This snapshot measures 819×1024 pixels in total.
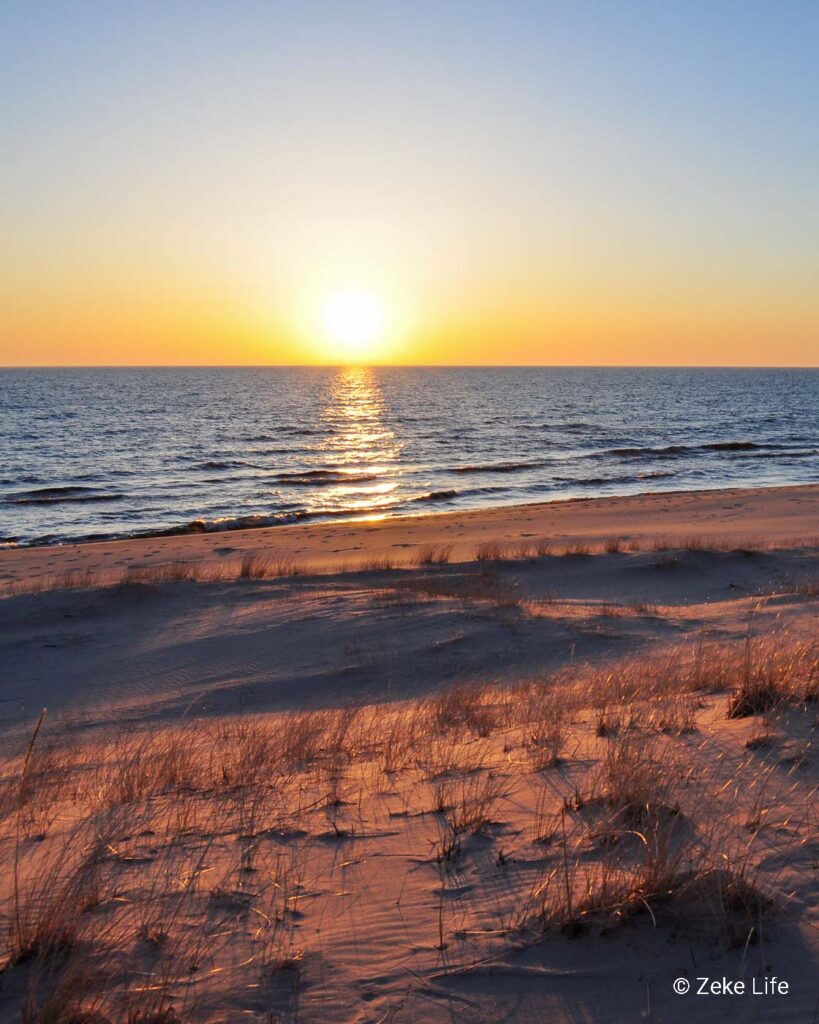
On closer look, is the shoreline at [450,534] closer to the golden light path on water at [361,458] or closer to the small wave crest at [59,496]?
the golden light path on water at [361,458]

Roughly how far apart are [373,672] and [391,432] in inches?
2079

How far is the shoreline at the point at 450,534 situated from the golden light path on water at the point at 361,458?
4678 mm

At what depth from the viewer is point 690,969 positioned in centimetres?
267

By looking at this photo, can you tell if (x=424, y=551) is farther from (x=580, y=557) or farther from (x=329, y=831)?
A: (x=329, y=831)

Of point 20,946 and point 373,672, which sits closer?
point 20,946

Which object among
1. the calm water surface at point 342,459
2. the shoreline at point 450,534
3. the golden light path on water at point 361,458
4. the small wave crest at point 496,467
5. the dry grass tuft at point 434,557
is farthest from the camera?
the small wave crest at point 496,467

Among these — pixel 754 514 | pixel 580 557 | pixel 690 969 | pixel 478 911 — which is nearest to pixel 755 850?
pixel 690 969

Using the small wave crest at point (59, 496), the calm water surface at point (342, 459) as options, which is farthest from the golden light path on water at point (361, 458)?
the small wave crest at point (59, 496)

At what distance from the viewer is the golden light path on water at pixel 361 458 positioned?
108 feet

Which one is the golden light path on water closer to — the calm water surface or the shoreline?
the calm water surface

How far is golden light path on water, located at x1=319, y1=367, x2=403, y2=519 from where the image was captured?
108 feet

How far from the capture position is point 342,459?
45.2 meters

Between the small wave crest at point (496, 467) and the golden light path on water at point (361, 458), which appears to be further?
the small wave crest at point (496, 467)

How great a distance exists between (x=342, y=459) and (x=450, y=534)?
2347 centimetres
